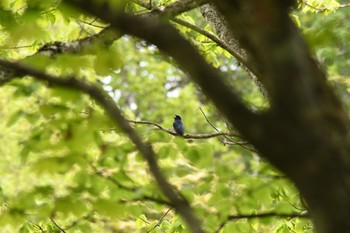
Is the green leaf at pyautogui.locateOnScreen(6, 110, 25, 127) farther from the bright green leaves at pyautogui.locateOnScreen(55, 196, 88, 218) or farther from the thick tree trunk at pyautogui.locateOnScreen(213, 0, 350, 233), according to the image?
the thick tree trunk at pyautogui.locateOnScreen(213, 0, 350, 233)

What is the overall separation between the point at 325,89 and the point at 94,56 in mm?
1126

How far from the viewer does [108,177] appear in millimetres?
2795

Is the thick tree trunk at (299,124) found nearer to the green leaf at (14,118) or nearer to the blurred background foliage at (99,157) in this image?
the blurred background foliage at (99,157)

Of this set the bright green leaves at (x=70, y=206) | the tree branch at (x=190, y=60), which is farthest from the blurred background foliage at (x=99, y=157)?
the tree branch at (x=190, y=60)

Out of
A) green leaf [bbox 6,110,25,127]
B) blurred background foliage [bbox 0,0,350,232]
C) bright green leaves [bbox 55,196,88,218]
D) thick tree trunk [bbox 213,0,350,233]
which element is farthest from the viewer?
green leaf [bbox 6,110,25,127]

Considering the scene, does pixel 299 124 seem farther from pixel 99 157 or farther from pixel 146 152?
pixel 99 157

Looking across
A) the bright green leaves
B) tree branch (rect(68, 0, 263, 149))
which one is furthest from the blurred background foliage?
tree branch (rect(68, 0, 263, 149))

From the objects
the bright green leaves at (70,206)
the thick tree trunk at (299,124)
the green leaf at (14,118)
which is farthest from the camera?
the green leaf at (14,118)

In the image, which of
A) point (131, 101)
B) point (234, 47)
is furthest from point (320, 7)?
point (131, 101)

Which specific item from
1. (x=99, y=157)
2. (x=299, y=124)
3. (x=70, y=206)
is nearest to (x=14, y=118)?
(x=70, y=206)

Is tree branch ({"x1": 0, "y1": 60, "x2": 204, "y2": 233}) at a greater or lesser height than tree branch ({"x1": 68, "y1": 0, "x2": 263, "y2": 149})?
lesser

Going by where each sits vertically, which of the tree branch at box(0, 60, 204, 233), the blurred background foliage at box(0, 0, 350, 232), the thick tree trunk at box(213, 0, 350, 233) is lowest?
the blurred background foliage at box(0, 0, 350, 232)

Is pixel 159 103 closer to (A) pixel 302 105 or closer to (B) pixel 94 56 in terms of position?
(B) pixel 94 56

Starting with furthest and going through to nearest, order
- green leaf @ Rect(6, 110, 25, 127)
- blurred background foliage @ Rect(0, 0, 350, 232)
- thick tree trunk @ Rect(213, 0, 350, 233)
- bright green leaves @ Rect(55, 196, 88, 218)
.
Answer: green leaf @ Rect(6, 110, 25, 127) → bright green leaves @ Rect(55, 196, 88, 218) → blurred background foliage @ Rect(0, 0, 350, 232) → thick tree trunk @ Rect(213, 0, 350, 233)
